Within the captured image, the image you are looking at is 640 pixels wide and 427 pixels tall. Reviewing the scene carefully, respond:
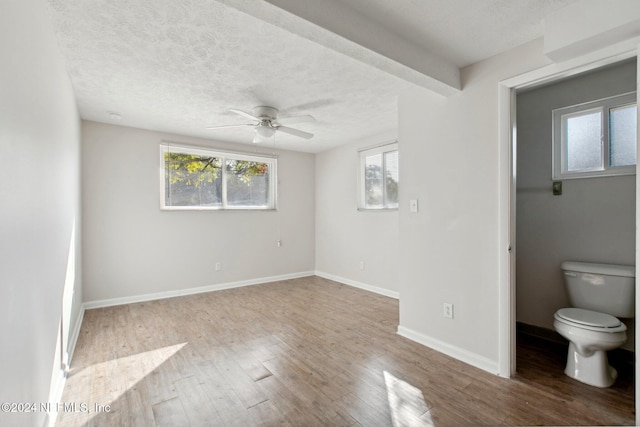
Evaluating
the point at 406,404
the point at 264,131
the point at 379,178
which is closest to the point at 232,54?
the point at 264,131

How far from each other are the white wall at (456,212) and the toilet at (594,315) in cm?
50

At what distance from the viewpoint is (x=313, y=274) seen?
5551 millimetres

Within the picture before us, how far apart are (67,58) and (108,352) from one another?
2.36 metres

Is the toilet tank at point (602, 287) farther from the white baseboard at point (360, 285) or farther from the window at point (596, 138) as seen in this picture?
the white baseboard at point (360, 285)

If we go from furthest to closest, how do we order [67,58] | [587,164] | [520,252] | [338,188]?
[338,188]
[520,252]
[587,164]
[67,58]

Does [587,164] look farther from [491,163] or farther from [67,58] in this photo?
[67,58]

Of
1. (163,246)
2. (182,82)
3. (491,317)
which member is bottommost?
(491,317)

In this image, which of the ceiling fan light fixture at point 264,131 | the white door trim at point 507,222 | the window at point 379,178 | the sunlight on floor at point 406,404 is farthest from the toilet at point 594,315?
the ceiling fan light fixture at point 264,131

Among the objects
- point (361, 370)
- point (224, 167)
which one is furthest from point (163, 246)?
point (361, 370)

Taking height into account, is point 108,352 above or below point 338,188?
→ below

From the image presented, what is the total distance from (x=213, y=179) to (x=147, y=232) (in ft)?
3.91

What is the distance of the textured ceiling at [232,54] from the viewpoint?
167 centimetres

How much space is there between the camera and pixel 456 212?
2379 millimetres

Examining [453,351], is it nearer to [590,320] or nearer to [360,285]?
[590,320]
